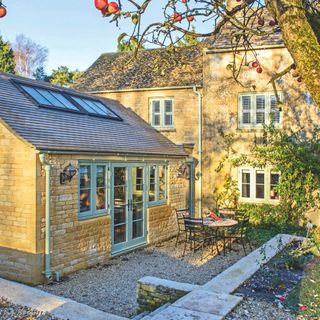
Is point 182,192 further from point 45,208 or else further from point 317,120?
point 45,208

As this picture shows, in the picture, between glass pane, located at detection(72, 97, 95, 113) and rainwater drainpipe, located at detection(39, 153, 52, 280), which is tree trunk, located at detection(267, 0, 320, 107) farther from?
glass pane, located at detection(72, 97, 95, 113)

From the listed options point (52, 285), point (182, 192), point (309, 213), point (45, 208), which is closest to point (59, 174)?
point (45, 208)

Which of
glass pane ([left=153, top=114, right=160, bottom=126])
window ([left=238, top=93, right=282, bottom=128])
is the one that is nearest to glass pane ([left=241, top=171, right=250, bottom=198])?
window ([left=238, top=93, right=282, bottom=128])

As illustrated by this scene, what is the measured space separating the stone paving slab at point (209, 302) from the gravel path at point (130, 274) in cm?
171

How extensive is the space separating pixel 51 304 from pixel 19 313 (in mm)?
476

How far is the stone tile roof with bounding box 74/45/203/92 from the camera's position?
58.2 feet

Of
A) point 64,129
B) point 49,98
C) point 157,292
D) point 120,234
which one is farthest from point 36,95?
point 157,292

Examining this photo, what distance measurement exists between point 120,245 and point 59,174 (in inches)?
130

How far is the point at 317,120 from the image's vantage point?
14.7m

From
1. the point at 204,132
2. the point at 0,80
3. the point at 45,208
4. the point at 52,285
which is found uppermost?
the point at 0,80

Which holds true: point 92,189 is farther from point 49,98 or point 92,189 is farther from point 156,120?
point 156,120

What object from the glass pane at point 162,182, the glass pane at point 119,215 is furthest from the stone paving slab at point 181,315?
the glass pane at point 162,182

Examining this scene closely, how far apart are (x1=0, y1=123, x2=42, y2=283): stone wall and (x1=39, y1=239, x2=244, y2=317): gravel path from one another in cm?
76

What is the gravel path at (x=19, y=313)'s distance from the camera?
562cm
